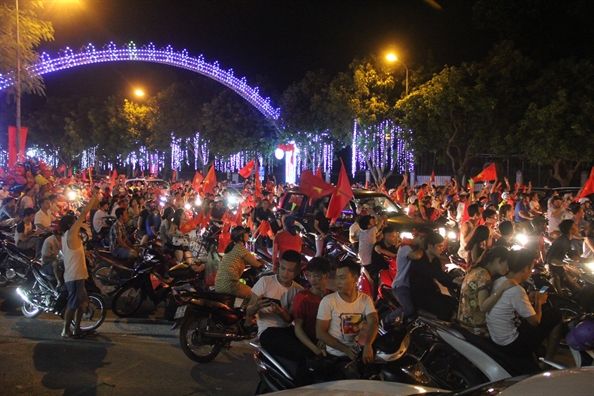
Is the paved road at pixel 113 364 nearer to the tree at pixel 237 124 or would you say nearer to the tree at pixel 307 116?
the tree at pixel 307 116

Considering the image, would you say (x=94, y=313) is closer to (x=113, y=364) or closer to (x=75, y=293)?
(x=75, y=293)

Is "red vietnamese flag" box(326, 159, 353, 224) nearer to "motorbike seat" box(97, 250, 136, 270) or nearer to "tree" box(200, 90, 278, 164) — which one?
"motorbike seat" box(97, 250, 136, 270)

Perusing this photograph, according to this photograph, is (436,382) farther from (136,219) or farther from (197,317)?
(136,219)

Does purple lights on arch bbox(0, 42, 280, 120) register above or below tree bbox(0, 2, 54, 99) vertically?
above

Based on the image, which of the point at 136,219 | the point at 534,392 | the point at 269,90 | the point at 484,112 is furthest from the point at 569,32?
the point at 534,392

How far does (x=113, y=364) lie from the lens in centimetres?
634

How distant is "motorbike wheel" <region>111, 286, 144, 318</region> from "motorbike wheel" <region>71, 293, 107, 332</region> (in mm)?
694

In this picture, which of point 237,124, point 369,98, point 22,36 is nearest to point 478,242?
point 22,36

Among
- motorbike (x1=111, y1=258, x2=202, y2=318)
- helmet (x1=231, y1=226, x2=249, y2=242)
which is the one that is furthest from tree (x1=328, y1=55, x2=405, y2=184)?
helmet (x1=231, y1=226, x2=249, y2=242)

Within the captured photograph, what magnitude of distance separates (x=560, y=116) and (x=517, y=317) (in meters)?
21.5

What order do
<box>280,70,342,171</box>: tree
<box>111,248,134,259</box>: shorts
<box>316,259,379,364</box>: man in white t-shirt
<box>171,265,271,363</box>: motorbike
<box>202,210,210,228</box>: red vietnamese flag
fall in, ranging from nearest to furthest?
<box>316,259,379,364</box>: man in white t-shirt
<box>171,265,271,363</box>: motorbike
<box>111,248,134,259</box>: shorts
<box>202,210,210,228</box>: red vietnamese flag
<box>280,70,342,171</box>: tree

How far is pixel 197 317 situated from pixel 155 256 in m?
2.73

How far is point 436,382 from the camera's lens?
4.50 metres

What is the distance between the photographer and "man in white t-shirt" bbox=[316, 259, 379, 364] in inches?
169
